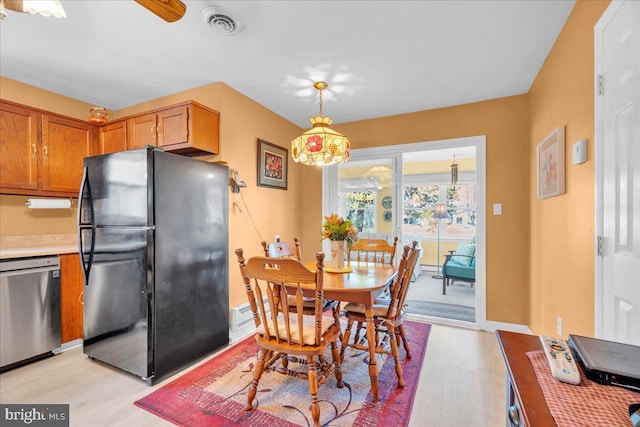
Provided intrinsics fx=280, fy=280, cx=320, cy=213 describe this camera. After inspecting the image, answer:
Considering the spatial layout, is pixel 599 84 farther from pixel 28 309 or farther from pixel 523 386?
pixel 28 309

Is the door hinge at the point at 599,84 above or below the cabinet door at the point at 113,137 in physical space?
below

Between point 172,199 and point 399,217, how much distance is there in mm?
2600

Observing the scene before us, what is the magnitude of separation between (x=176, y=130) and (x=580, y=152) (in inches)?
120

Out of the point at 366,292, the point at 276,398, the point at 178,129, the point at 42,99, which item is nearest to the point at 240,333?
the point at 276,398

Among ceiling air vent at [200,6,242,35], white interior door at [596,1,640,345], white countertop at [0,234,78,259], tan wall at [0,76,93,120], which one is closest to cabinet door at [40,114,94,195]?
tan wall at [0,76,93,120]

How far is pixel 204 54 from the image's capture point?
2.26 m

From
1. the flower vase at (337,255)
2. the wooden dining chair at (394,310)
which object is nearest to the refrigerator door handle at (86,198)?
the flower vase at (337,255)

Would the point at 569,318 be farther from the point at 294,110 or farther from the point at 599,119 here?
the point at 294,110

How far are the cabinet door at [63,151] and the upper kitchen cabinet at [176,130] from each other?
0.32 meters

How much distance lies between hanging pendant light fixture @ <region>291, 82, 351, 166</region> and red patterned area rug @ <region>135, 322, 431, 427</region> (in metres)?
1.72

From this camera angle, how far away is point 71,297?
8.30 ft

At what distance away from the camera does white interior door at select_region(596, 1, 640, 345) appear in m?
1.17

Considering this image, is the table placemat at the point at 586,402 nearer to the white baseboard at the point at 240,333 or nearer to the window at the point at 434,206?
the white baseboard at the point at 240,333

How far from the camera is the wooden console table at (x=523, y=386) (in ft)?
2.01
